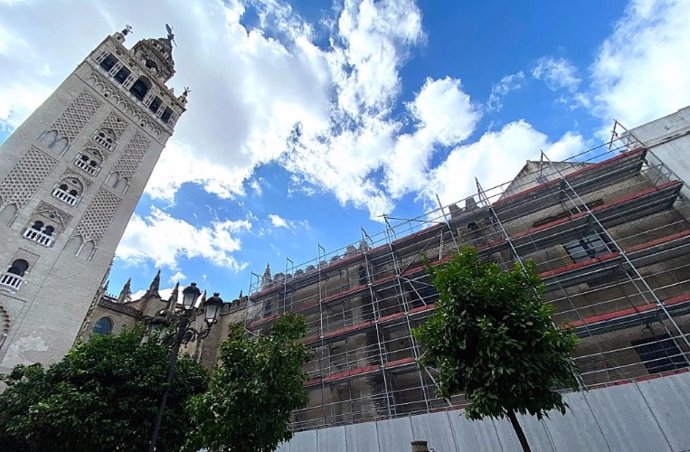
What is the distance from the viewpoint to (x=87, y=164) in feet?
64.5

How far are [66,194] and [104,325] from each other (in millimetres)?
11434

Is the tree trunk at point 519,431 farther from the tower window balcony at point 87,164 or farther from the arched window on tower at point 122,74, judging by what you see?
the arched window on tower at point 122,74

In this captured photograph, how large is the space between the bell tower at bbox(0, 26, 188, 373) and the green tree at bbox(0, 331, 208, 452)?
608 centimetres

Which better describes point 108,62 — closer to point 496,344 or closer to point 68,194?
point 68,194

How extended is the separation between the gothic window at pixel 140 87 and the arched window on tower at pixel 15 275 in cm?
1563

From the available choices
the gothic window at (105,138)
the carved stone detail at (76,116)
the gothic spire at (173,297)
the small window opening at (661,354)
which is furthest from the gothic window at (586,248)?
the gothic spire at (173,297)

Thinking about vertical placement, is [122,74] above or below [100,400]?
above

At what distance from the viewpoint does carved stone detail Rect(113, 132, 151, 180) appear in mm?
21438

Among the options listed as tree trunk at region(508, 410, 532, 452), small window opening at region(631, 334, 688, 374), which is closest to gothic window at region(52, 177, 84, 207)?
tree trunk at region(508, 410, 532, 452)

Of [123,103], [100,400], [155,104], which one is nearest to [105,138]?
[123,103]

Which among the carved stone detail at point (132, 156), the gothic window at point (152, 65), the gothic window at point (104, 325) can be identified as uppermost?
the gothic window at point (152, 65)

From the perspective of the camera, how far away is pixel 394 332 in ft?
43.3

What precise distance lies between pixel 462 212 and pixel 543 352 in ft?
30.2

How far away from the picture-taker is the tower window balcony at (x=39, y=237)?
15994 mm
